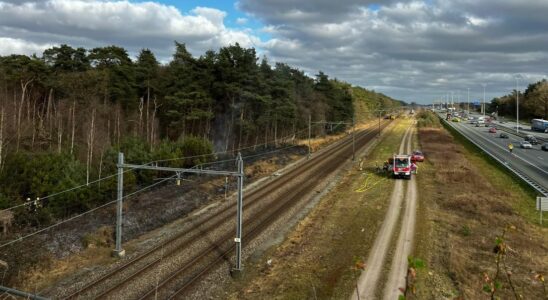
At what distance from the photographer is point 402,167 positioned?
52.3 meters

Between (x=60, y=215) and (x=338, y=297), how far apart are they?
25856mm

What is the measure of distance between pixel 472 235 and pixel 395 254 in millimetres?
7269

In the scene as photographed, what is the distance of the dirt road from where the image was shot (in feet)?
71.0

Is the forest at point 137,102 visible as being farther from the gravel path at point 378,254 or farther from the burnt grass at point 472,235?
the burnt grass at point 472,235

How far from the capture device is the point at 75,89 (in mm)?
64500

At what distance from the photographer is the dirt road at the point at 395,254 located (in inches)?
852

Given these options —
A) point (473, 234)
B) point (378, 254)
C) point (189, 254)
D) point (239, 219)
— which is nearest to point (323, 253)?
point (378, 254)

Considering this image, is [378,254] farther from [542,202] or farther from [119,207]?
[119,207]

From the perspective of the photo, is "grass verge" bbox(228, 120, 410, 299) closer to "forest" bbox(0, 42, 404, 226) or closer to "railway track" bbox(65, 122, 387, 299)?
"railway track" bbox(65, 122, 387, 299)

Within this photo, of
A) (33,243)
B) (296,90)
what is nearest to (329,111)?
(296,90)

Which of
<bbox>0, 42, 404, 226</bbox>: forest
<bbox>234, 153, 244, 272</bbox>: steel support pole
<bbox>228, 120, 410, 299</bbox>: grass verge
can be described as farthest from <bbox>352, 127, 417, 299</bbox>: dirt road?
<bbox>0, 42, 404, 226</bbox>: forest

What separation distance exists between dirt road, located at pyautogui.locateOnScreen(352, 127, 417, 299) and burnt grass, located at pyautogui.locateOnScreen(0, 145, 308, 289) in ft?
45.7

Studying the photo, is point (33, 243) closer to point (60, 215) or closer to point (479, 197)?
point (60, 215)

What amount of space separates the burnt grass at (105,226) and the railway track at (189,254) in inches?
129
